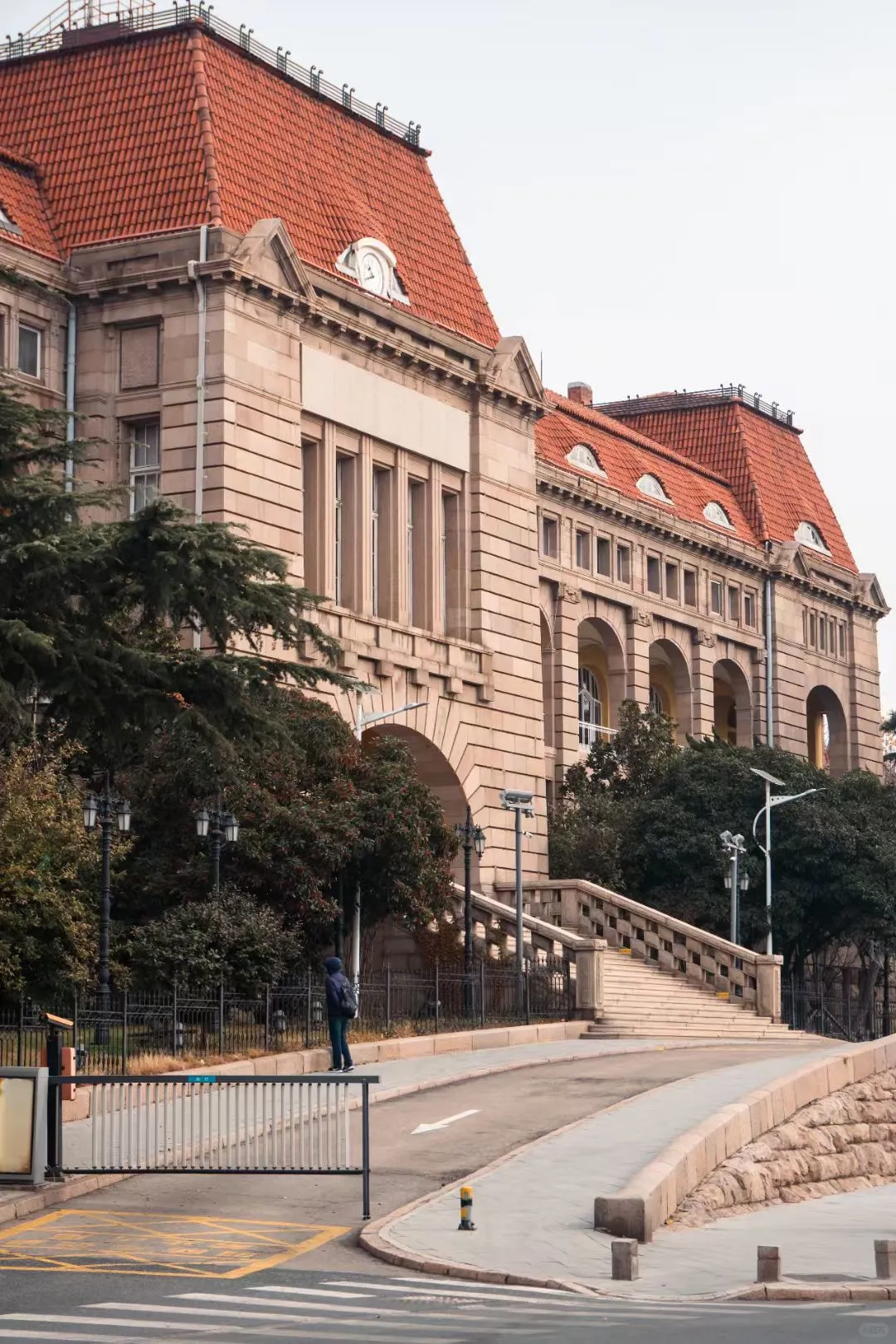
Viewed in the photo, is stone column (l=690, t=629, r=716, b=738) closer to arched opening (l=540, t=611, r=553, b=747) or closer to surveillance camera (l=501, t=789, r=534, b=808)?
arched opening (l=540, t=611, r=553, b=747)

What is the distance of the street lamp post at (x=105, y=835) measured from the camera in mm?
33125

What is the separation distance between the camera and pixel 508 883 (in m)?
53.6

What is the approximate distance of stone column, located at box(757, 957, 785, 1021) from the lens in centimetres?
4856

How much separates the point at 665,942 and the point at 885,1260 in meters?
33.5

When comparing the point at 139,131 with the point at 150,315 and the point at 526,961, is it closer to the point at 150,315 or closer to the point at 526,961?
the point at 150,315

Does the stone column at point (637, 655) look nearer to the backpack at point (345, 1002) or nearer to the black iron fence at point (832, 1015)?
the black iron fence at point (832, 1015)

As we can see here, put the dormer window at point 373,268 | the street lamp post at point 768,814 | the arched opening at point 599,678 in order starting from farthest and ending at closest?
1. the arched opening at point 599,678
2. the street lamp post at point 768,814
3. the dormer window at point 373,268

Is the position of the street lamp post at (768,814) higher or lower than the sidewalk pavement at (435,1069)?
higher

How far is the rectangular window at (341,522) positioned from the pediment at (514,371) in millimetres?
5477

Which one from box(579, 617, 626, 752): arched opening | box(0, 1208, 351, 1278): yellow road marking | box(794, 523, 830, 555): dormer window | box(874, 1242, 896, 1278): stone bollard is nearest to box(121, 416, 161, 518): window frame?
box(579, 617, 626, 752): arched opening

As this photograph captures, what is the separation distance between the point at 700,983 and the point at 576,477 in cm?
2303

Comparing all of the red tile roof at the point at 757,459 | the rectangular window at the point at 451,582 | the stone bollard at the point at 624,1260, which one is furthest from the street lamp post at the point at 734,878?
the stone bollard at the point at 624,1260

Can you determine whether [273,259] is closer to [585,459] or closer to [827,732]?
[585,459]

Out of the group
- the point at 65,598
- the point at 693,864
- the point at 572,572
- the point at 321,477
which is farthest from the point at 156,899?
the point at 572,572
